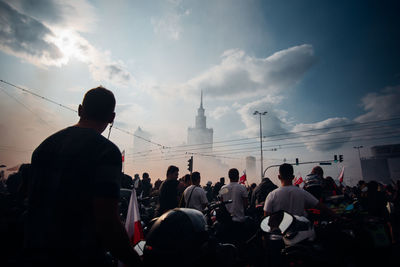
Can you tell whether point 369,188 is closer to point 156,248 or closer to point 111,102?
point 156,248

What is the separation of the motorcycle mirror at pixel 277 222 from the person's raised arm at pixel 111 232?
140 centimetres

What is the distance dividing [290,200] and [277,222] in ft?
4.11

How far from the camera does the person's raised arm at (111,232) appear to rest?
1.26 metres

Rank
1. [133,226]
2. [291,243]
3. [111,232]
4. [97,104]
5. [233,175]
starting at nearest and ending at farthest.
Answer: [111,232]
[97,104]
[291,243]
[133,226]
[233,175]

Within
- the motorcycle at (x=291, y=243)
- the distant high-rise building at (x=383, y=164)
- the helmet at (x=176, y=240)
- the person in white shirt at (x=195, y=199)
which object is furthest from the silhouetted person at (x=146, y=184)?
the distant high-rise building at (x=383, y=164)

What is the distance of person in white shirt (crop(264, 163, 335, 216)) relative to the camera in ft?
10.5

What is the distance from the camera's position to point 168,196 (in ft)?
18.9

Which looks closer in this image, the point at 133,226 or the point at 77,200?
the point at 77,200

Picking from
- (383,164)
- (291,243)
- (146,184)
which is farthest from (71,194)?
(383,164)

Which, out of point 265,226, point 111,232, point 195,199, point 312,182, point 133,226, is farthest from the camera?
point 195,199

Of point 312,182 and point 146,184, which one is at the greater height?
point 312,182

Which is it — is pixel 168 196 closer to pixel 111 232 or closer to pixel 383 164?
pixel 111 232

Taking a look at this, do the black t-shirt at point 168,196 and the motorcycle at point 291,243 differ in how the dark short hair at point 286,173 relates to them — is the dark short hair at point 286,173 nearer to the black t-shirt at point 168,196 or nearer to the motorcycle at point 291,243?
the motorcycle at point 291,243

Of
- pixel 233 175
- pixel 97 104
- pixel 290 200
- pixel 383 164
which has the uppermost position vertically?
pixel 383 164
